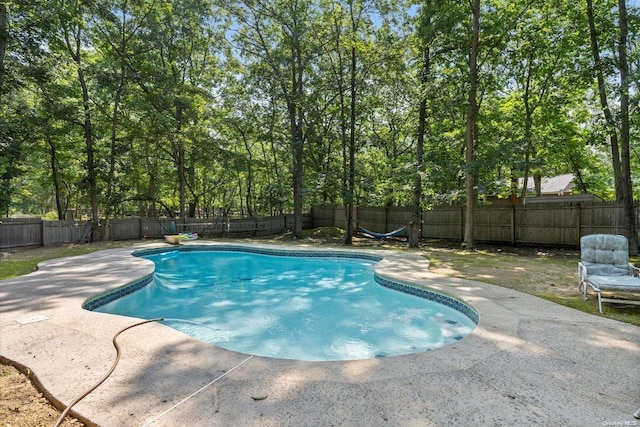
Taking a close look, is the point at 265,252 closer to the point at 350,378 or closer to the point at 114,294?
the point at 114,294

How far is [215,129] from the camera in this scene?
55.5 ft

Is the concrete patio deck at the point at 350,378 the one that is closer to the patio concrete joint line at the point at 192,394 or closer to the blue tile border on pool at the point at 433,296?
the patio concrete joint line at the point at 192,394

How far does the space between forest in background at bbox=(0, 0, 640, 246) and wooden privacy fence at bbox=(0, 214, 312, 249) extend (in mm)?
906

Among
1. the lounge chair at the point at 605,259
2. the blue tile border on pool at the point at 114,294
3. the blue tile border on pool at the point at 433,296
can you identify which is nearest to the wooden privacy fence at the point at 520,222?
the lounge chair at the point at 605,259

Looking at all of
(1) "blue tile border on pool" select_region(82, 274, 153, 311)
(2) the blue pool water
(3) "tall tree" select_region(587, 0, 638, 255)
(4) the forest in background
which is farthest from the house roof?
(1) "blue tile border on pool" select_region(82, 274, 153, 311)

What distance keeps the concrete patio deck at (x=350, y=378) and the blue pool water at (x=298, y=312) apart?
1152mm

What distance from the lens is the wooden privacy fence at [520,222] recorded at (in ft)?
30.6

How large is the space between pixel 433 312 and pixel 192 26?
14210mm

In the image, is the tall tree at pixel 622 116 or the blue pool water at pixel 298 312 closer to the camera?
the blue pool water at pixel 298 312

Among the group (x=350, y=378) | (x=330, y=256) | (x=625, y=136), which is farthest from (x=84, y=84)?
Answer: (x=625, y=136)

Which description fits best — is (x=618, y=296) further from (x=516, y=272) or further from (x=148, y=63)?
(x=148, y=63)

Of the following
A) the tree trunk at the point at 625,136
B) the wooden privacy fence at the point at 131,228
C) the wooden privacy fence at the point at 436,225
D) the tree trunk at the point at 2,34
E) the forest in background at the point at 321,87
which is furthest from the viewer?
the wooden privacy fence at the point at 131,228

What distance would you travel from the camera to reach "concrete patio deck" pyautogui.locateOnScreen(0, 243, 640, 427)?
1.92m

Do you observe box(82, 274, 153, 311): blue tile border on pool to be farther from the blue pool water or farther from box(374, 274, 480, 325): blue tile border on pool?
box(374, 274, 480, 325): blue tile border on pool
